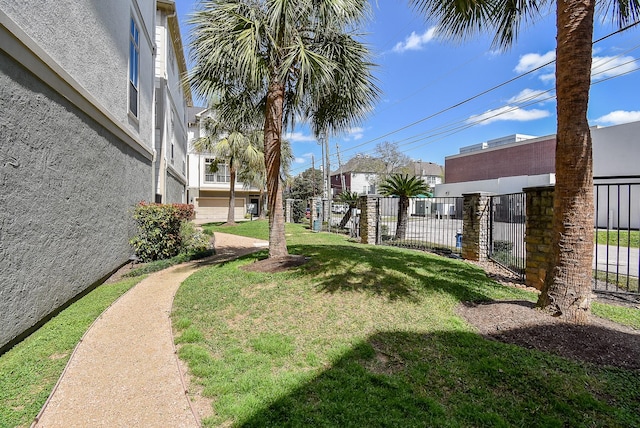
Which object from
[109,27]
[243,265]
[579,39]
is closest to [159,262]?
[243,265]

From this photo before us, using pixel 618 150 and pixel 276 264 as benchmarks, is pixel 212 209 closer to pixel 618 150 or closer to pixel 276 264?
pixel 276 264

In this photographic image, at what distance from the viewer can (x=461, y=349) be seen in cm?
347

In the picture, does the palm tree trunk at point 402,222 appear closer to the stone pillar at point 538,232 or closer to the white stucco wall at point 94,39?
the stone pillar at point 538,232

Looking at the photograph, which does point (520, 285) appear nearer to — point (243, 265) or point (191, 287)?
point (243, 265)

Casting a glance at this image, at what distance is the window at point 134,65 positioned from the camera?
9.12 metres

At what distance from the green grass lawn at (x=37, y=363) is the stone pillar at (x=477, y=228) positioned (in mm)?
8633

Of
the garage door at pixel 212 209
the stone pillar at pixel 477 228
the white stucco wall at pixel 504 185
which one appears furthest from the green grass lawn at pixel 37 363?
the garage door at pixel 212 209

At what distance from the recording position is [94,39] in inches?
250

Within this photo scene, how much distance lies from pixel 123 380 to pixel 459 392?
3.19 meters

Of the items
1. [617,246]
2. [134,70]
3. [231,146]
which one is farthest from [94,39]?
[231,146]

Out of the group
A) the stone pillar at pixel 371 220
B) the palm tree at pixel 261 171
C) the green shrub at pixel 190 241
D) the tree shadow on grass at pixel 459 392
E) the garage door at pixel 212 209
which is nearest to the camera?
the tree shadow on grass at pixel 459 392

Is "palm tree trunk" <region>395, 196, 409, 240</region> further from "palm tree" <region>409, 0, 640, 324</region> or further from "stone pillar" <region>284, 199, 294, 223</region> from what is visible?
"stone pillar" <region>284, 199, 294, 223</region>

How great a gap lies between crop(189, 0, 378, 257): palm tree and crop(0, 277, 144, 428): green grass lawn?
3802 mm

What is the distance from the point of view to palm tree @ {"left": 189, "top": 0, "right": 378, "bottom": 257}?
6137mm
